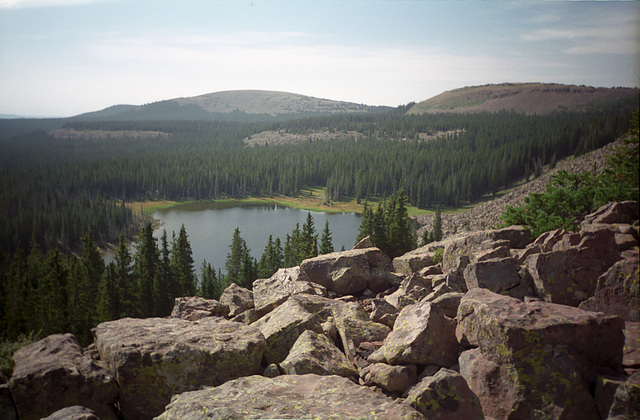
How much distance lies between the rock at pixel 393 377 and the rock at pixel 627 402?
13.9ft

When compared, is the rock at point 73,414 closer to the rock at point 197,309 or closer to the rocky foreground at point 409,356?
the rocky foreground at point 409,356

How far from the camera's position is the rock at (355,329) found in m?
12.7

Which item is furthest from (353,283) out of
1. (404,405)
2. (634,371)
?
(634,371)

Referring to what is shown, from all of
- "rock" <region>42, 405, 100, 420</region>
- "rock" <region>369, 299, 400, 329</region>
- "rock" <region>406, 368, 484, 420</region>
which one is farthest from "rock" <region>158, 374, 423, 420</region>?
"rock" <region>369, 299, 400, 329</region>

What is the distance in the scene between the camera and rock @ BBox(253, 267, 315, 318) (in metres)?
17.4

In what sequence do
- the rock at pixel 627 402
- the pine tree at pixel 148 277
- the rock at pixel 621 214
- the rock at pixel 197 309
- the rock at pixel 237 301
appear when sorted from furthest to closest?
the pine tree at pixel 148 277, the rock at pixel 237 301, the rock at pixel 197 309, the rock at pixel 621 214, the rock at pixel 627 402

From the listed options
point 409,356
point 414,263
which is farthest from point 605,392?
Answer: point 414,263

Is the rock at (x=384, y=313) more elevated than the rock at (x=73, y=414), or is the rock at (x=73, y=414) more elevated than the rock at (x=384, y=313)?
the rock at (x=384, y=313)

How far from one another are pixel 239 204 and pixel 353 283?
184459mm

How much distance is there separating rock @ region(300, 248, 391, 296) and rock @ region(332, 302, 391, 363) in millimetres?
5099

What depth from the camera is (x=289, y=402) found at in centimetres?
912

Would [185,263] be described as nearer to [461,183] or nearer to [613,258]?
[613,258]

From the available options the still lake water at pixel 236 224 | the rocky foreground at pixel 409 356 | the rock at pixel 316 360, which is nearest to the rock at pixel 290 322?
the rocky foreground at pixel 409 356

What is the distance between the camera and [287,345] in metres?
13.0
